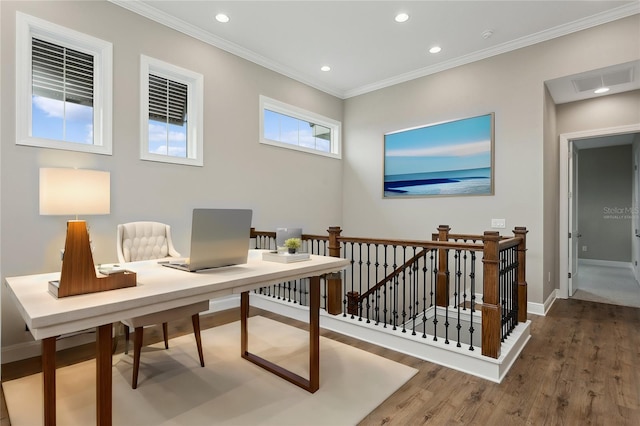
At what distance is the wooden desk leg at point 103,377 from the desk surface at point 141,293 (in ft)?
0.50

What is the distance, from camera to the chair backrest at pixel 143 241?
2.95 meters

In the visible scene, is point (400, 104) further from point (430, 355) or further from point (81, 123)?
point (81, 123)

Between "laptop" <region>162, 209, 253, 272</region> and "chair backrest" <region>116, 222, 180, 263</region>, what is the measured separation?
1.35 m

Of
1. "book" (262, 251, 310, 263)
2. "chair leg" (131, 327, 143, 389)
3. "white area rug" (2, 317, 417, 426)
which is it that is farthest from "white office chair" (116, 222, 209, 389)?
"book" (262, 251, 310, 263)

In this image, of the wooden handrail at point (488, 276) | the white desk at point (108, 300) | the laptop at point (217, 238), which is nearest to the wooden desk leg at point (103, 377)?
the white desk at point (108, 300)

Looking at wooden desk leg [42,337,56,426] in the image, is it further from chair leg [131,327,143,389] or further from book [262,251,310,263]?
book [262,251,310,263]

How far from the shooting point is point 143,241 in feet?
10.2

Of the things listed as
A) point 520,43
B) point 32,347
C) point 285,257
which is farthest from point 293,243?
point 520,43

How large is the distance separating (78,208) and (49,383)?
4.64ft

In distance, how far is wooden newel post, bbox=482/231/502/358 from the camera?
7.89ft

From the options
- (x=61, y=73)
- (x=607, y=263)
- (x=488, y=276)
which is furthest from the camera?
(x=607, y=263)

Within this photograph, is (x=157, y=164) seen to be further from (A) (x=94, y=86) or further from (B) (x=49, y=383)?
(B) (x=49, y=383)

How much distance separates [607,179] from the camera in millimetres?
7156

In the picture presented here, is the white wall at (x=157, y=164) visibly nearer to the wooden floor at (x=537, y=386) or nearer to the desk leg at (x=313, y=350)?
the wooden floor at (x=537, y=386)
